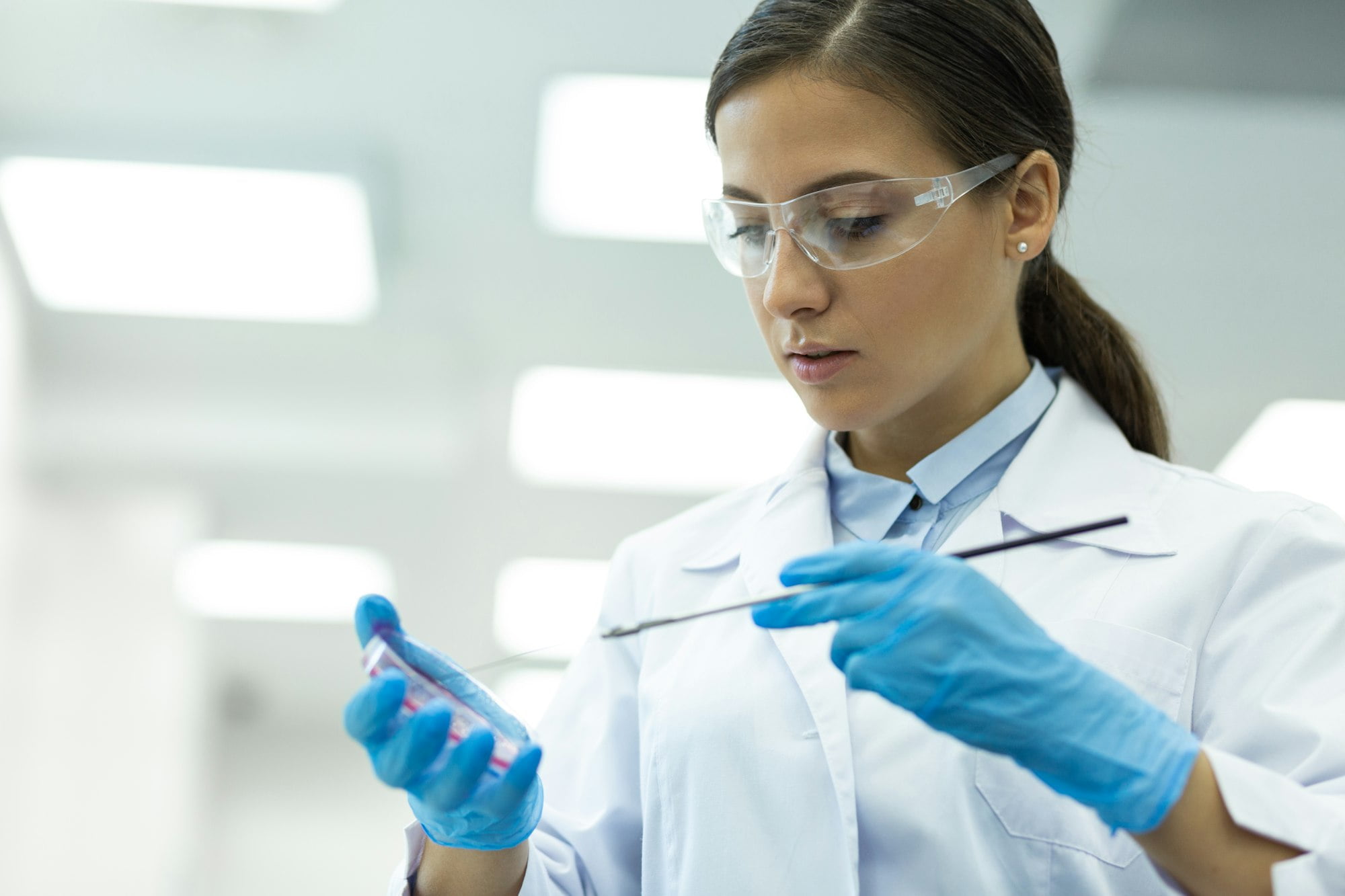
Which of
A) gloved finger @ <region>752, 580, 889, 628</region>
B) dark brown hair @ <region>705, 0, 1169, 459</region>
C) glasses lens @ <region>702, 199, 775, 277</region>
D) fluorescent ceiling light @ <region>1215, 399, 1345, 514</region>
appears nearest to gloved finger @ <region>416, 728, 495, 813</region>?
gloved finger @ <region>752, 580, 889, 628</region>

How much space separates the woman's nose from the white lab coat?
0.27 metres

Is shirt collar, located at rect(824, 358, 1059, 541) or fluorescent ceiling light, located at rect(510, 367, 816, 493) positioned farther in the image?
fluorescent ceiling light, located at rect(510, 367, 816, 493)

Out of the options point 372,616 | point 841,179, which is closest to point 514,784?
point 372,616

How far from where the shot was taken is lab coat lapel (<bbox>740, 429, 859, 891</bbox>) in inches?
40.6

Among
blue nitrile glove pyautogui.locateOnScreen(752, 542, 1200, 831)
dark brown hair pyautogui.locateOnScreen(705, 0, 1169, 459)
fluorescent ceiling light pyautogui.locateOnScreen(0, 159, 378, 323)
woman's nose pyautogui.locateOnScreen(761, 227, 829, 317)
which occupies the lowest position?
fluorescent ceiling light pyautogui.locateOnScreen(0, 159, 378, 323)

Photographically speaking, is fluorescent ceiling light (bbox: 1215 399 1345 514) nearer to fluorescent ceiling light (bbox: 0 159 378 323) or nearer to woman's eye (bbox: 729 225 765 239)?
woman's eye (bbox: 729 225 765 239)

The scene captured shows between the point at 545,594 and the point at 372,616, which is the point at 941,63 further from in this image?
the point at 545,594

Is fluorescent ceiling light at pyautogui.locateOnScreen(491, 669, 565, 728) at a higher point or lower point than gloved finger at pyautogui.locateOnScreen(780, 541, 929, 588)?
lower

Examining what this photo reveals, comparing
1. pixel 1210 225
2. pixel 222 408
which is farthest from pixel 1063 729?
pixel 222 408

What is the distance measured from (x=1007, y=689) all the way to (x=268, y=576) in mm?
2085

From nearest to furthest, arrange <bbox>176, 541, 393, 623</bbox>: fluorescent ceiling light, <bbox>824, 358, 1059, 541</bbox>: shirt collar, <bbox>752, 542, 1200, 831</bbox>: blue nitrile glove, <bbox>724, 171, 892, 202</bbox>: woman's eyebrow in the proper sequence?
<bbox>752, 542, 1200, 831</bbox>: blue nitrile glove
<bbox>724, 171, 892, 202</bbox>: woman's eyebrow
<bbox>824, 358, 1059, 541</bbox>: shirt collar
<bbox>176, 541, 393, 623</bbox>: fluorescent ceiling light

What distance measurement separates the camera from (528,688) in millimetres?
3100

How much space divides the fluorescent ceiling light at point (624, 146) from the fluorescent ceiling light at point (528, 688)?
132cm

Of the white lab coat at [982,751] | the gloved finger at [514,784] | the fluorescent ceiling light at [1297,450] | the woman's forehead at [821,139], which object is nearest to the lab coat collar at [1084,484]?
the white lab coat at [982,751]
